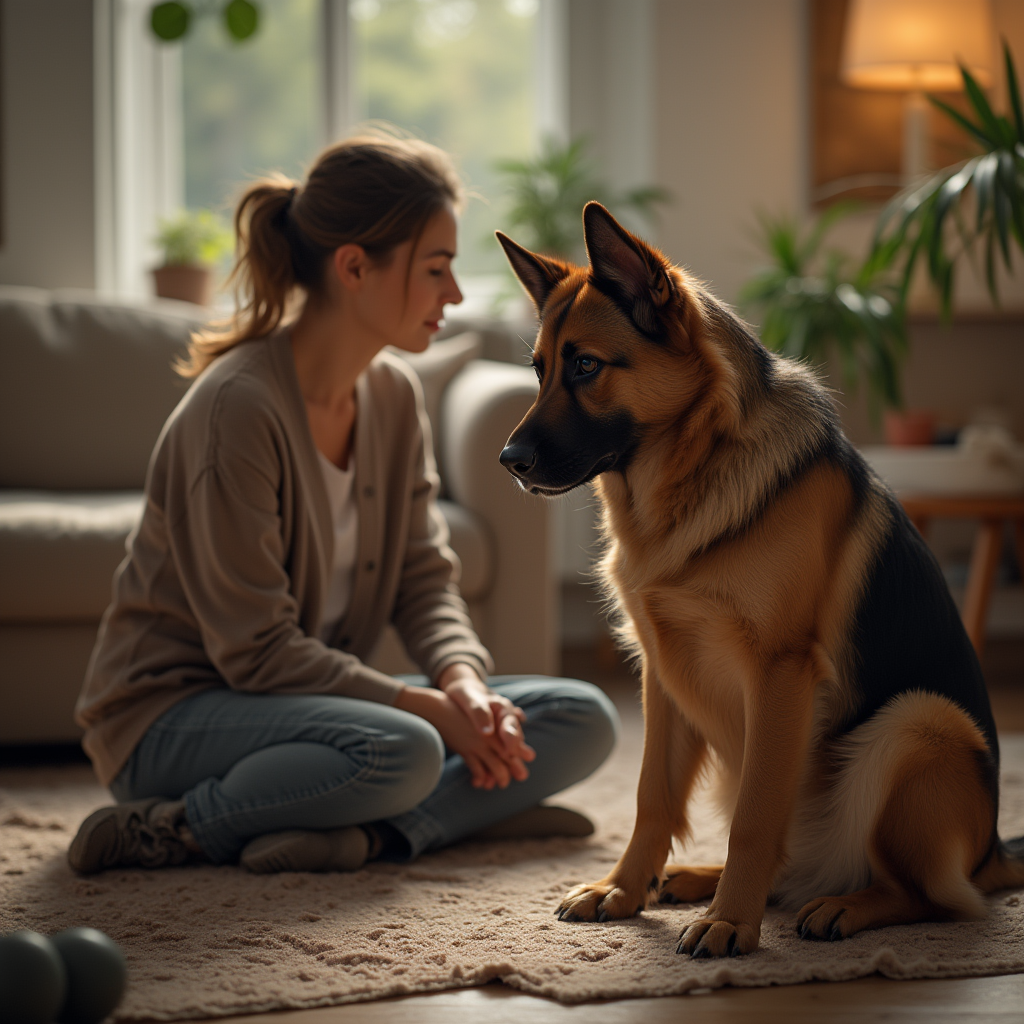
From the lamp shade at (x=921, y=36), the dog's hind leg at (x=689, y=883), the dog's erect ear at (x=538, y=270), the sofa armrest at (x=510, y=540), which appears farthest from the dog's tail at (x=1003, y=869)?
the lamp shade at (x=921, y=36)

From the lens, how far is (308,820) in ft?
5.36

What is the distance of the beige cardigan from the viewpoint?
5.42 feet

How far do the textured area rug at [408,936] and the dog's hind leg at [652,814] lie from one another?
31mm

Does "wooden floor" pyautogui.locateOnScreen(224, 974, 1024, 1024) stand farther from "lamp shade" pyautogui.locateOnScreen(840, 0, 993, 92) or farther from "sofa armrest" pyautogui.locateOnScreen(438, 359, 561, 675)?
"lamp shade" pyautogui.locateOnScreen(840, 0, 993, 92)

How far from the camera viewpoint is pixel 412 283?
1.77 meters

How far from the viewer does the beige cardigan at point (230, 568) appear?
1.65 metres

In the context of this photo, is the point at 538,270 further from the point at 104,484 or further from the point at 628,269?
the point at 104,484

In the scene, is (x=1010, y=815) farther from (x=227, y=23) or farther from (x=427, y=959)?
(x=227, y=23)

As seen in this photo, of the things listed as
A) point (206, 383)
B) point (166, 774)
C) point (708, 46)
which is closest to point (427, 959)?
point (166, 774)

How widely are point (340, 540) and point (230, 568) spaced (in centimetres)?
26

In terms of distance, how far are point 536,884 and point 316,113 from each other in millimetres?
3380

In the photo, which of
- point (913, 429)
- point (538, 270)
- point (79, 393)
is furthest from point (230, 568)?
point (913, 429)

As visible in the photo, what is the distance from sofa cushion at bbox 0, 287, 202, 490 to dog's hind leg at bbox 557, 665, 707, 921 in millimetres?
1987

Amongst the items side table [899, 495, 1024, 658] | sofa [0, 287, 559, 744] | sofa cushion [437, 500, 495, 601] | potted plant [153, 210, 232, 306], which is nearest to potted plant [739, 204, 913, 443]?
side table [899, 495, 1024, 658]
